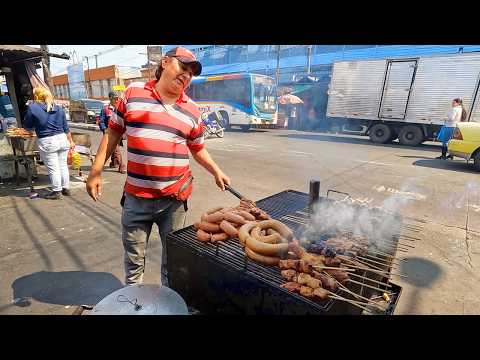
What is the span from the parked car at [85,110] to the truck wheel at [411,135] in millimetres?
22339

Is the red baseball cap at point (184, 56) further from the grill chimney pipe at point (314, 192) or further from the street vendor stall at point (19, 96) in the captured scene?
the street vendor stall at point (19, 96)

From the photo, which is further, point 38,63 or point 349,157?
point 349,157

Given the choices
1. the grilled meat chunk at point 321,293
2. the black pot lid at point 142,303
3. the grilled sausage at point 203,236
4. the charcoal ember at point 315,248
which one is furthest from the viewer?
the grilled sausage at point 203,236

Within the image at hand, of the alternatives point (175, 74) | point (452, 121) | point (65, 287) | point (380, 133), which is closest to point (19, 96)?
point (65, 287)

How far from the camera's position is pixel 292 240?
7.78 ft

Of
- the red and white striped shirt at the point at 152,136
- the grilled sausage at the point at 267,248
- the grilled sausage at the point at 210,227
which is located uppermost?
the red and white striped shirt at the point at 152,136

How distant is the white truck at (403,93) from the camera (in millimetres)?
13094

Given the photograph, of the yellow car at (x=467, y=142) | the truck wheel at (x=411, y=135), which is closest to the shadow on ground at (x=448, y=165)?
the yellow car at (x=467, y=142)

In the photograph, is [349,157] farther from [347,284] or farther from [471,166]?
[347,284]

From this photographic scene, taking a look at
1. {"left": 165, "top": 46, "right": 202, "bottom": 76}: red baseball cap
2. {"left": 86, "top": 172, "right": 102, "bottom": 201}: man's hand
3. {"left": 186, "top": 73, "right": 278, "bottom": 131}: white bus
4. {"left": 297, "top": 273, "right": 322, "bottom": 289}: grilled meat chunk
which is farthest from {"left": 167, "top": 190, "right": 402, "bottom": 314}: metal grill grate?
{"left": 186, "top": 73, "right": 278, "bottom": 131}: white bus

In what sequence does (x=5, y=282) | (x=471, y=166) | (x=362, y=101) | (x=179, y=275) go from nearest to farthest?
(x=179, y=275) < (x=5, y=282) < (x=471, y=166) < (x=362, y=101)
